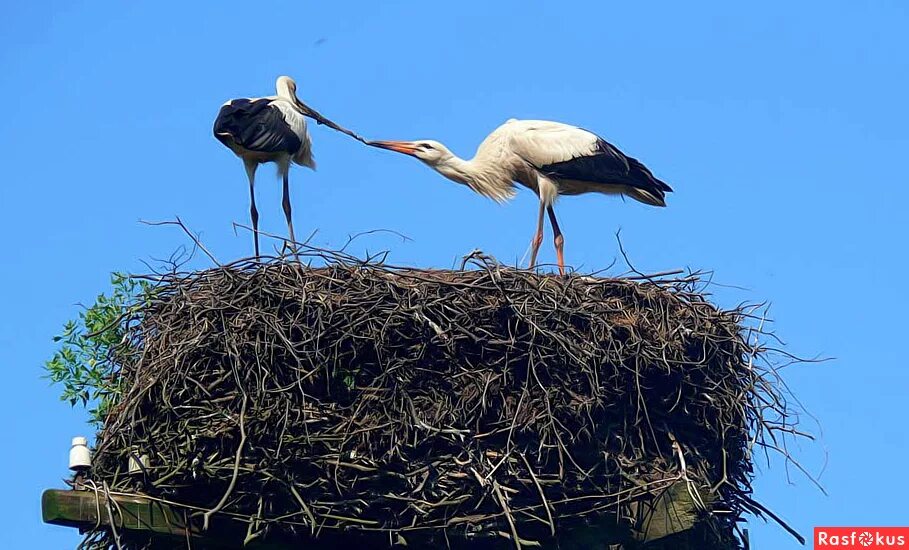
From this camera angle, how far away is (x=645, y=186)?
26.2ft

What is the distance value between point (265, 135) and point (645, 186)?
212 centimetres

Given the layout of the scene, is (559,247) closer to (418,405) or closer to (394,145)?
(394,145)

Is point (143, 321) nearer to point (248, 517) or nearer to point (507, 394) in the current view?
point (248, 517)

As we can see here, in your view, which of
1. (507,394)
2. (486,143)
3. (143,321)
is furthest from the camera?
(486,143)

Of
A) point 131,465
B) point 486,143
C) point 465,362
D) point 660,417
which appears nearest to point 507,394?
point 465,362

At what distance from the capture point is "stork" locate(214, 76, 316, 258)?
808 centimetres

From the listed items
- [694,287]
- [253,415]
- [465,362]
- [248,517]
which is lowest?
[248,517]

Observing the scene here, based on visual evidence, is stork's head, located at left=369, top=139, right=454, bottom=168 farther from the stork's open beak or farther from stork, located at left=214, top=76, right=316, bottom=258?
stork, located at left=214, top=76, right=316, bottom=258

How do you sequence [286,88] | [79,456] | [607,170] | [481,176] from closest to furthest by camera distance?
[79,456] < [607,170] < [481,176] < [286,88]

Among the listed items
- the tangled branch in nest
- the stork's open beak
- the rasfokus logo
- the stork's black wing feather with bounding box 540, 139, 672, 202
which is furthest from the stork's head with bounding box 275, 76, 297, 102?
the rasfokus logo

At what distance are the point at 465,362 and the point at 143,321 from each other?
1.40m

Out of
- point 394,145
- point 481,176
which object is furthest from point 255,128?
point 481,176

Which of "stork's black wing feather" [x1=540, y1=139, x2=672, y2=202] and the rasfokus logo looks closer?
the rasfokus logo

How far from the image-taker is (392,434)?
5586mm
